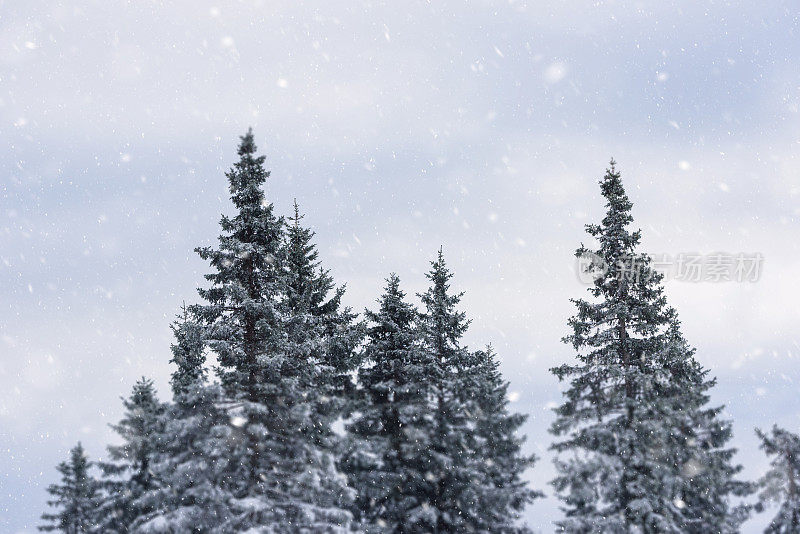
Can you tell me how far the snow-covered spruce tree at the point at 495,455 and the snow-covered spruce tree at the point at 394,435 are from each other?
197 centimetres

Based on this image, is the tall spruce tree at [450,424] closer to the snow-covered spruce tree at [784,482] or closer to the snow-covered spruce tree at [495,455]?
the snow-covered spruce tree at [495,455]

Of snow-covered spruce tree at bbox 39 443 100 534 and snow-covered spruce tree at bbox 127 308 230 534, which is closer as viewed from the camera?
snow-covered spruce tree at bbox 127 308 230 534

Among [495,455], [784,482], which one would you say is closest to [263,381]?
[495,455]

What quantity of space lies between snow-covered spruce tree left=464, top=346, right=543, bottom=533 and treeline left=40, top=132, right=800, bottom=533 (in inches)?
3.2

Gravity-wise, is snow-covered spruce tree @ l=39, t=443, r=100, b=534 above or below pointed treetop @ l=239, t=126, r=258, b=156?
below

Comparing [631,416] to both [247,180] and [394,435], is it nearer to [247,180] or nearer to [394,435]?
[394,435]

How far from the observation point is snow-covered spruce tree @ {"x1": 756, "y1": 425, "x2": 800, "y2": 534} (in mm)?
25406

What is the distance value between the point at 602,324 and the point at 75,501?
27.6 metres

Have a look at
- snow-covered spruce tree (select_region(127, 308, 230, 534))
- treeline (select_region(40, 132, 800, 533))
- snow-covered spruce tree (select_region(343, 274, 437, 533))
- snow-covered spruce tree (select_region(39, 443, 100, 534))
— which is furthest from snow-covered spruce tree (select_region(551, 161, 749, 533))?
snow-covered spruce tree (select_region(39, 443, 100, 534))

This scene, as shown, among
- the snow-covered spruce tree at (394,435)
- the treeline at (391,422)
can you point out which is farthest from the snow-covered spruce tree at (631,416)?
the snow-covered spruce tree at (394,435)

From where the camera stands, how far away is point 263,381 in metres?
22.4

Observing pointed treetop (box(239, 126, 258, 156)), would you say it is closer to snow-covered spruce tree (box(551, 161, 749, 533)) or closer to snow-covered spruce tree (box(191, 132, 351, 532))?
snow-covered spruce tree (box(191, 132, 351, 532))

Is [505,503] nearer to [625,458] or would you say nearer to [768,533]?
[625,458]

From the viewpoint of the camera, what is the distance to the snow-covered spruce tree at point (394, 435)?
992 inches
